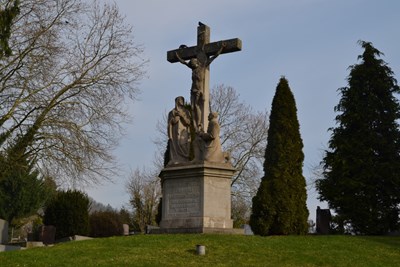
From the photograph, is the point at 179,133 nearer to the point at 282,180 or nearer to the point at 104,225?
the point at 282,180

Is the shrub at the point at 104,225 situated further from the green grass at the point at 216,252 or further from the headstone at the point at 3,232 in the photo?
the green grass at the point at 216,252

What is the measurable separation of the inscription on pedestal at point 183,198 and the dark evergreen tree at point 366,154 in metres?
11.9

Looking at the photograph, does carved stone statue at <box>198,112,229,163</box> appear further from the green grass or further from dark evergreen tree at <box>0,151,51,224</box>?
dark evergreen tree at <box>0,151,51,224</box>

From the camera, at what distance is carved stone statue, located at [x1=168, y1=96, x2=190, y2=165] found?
16906 millimetres

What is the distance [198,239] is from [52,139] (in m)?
7.09

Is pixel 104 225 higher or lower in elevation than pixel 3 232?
higher

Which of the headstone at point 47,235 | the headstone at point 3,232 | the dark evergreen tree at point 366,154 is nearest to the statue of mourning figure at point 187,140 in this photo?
the headstone at point 47,235

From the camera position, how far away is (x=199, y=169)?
52.1 feet

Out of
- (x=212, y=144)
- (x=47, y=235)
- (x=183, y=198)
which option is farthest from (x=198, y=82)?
(x=47, y=235)

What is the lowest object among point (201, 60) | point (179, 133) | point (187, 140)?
point (187, 140)

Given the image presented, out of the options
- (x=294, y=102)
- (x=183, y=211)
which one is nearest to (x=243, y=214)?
(x=294, y=102)

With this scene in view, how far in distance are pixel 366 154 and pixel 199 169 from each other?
42.4ft

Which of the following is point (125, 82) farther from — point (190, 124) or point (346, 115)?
point (346, 115)

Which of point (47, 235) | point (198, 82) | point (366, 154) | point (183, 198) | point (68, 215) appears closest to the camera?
point (183, 198)
